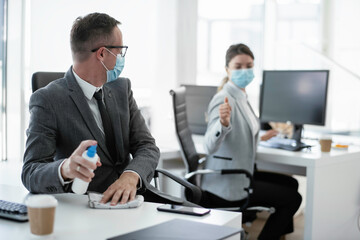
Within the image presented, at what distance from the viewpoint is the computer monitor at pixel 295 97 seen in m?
3.08

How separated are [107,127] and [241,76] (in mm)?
1290

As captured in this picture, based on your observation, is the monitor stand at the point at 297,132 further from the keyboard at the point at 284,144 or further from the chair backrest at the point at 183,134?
the chair backrest at the point at 183,134

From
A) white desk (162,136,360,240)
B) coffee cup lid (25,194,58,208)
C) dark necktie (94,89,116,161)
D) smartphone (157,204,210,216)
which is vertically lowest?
white desk (162,136,360,240)

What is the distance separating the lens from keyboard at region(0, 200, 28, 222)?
133cm

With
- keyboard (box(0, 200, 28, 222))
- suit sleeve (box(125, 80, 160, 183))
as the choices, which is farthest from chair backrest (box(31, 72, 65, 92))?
keyboard (box(0, 200, 28, 222))

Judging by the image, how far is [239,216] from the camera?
4.74 ft

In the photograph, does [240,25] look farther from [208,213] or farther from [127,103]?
A: [208,213]

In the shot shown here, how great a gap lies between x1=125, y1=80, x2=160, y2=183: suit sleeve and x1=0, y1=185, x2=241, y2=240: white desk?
361mm

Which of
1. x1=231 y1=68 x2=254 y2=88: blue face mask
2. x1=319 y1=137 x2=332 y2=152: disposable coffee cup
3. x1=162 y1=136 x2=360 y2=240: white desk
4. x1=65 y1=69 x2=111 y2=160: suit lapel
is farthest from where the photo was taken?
x1=231 y1=68 x2=254 y2=88: blue face mask

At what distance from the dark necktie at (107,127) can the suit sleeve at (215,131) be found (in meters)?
0.89

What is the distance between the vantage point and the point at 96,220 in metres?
1.37

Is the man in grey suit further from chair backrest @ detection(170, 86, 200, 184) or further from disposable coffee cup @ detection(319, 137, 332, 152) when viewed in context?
disposable coffee cup @ detection(319, 137, 332, 152)

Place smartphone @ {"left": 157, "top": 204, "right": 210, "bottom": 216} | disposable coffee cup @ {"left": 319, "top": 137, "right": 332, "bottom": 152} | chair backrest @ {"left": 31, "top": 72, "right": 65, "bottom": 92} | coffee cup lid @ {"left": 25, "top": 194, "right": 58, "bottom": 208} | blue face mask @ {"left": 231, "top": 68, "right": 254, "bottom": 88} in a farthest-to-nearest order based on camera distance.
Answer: blue face mask @ {"left": 231, "top": 68, "right": 254, "bottom": 88} → disposable coffee cup @ {"left": 319, "top": 137, "right": 332, "bottom": 152} → chair backrest @ {"left": 31, "top": 72, "right": 65, "bottom": 92} → smartphone @ {"left": 157, "top": 204, "right": 210, "bottom": 216} → coffee cup lid @ {"left": 25, "top": 194, "right": 58, "bottom": 208}

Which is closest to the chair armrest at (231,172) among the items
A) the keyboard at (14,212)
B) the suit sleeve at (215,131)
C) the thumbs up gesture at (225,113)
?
the suit sleeve at (215,131)
